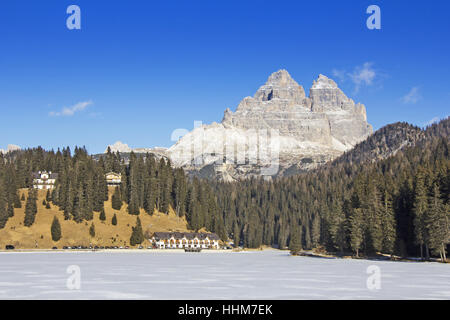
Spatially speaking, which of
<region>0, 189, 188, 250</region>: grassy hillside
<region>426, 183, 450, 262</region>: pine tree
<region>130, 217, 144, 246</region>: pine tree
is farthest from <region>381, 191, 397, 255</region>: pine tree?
<region>0, 189, 188, 250</region>: grassy hillside

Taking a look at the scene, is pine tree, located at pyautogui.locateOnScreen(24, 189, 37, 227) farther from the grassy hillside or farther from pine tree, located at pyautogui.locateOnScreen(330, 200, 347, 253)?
pine tree, located at pyautogui.locateOnScreen(330, 200, 347, 253)

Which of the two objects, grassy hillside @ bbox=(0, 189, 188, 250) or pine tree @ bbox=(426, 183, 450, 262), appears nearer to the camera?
pine tree @ bbox=(426, 183, 450, 262)

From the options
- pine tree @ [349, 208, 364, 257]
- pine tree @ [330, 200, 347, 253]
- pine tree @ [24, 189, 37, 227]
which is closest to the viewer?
pine tree @ [349, 208, 364, 257]

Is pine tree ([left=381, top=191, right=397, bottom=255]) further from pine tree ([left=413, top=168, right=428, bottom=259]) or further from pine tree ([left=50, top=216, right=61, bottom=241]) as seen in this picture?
pine tree ([left=50, top=216, right=61, bottom=241])

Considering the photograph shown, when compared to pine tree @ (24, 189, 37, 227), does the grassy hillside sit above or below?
below

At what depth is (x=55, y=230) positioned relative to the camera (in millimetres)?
183500

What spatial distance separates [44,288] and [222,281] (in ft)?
71.5

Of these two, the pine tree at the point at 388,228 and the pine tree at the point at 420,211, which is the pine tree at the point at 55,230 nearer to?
the pine tree at the point at 388,228

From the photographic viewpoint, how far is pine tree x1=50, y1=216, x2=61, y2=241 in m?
183

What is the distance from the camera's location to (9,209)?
189 metres

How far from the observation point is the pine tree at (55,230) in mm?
182625

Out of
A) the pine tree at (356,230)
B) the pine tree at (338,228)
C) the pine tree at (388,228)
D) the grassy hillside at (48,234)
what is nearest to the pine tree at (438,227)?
the pine tree at (388,228)

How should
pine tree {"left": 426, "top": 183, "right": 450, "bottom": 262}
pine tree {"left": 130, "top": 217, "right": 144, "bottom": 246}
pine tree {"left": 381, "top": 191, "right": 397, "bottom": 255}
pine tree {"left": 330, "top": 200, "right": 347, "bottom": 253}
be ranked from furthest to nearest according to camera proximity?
pine tree {"left": 130, "top": 217, "right": 144, "bottom": 246}, pine tree {"left": 330, "top": 200, "right": 347, "bottom": 253}, pine tree {"left": 381, "top": 191, "right": 397, "bottom": 255}, pine tree {"left": 426, "top": 183, "right": 450, "bottom": 262}
